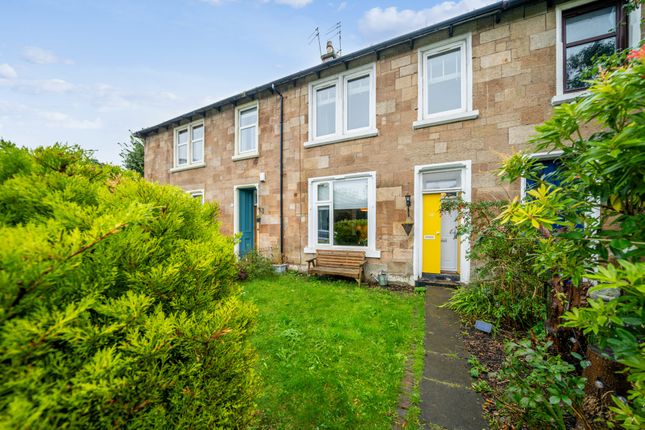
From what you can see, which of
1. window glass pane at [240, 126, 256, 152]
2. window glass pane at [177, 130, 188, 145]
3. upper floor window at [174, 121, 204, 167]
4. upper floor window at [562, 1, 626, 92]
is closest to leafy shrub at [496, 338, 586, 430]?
upper floor window at [562, 1, 626, 92]

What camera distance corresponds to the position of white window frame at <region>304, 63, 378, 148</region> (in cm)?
691

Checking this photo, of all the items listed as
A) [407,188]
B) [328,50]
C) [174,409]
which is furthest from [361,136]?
[174,409]

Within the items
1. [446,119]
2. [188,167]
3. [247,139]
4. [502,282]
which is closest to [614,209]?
[502,282]

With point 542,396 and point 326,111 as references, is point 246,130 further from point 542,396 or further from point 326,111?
point 542,396

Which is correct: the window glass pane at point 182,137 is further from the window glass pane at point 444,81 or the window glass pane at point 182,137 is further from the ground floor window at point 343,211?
the window glass pane at point 444,81

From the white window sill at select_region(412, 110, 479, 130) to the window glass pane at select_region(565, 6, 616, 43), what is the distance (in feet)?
7.09

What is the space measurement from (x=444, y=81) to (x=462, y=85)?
45 centimetres

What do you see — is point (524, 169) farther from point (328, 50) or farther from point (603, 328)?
point (328, 50)

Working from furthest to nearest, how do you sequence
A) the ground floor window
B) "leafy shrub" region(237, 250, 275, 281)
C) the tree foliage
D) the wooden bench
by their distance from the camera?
"leafy shrub" region(237, 250, 275, 281)
the ground floor window
the wooden bench
the tree foliage

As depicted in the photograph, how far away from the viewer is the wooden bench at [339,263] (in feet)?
22.0

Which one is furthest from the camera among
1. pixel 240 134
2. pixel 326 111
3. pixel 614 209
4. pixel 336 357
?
pixel 240 134

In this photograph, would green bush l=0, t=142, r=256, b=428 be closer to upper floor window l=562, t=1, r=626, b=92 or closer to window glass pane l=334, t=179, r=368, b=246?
window glass pane l=334, t=179, r=368, b=246

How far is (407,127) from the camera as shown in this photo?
21.2 ft

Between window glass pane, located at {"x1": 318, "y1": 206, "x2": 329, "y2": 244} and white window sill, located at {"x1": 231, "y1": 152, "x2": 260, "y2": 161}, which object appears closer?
window glass pane, located at {"x1": 318, "y1": 206, "x2": 329, "y2": 244}
